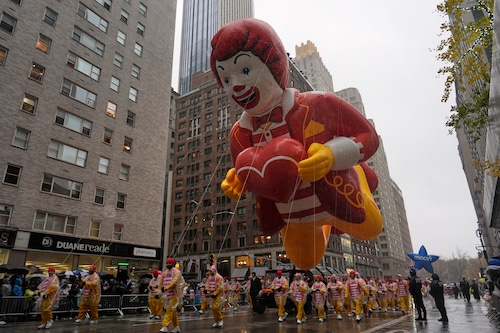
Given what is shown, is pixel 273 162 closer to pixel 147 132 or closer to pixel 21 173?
pixel 21 173

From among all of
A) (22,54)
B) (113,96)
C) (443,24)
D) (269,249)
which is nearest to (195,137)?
(269,249)

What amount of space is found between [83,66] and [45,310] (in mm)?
20982

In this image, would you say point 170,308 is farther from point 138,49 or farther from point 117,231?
point 138,49

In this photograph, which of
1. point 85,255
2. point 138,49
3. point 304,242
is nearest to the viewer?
point 304,242

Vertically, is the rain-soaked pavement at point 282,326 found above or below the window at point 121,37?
below

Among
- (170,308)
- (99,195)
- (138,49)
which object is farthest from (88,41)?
(170,308)

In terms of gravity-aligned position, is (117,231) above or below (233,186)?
above

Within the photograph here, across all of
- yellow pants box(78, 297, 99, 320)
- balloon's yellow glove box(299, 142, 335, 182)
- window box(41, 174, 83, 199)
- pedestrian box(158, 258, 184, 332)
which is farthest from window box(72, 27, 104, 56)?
balloon's yellow glove box(299, 142, 335, 182)

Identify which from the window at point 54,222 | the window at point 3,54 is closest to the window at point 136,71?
the window at point 3,54

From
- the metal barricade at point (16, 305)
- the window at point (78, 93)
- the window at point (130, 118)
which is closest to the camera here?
the metal barricade at point (16, 305)

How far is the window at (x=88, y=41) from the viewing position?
2688 centimetres

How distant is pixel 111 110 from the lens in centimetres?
2830

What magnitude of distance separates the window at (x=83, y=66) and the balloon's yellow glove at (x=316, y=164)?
26.3m

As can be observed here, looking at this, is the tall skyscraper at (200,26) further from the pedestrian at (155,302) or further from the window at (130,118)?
the pedestrian at (155,302)
